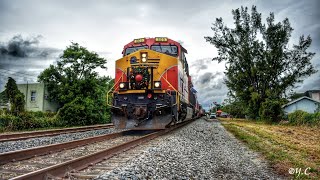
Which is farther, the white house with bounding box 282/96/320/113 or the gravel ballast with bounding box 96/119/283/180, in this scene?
the white house with bounding box 282/96/320/113

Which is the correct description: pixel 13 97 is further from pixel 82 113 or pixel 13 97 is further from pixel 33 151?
pixel 33 151

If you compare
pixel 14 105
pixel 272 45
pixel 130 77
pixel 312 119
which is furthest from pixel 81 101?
pixel 272 45

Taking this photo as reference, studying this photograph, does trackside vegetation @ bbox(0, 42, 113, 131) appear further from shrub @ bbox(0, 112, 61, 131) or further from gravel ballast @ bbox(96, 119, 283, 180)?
gravel ballast @ bbox(96, 119, 283, 180)

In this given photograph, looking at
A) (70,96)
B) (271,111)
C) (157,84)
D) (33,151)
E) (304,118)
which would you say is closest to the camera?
(33,151)

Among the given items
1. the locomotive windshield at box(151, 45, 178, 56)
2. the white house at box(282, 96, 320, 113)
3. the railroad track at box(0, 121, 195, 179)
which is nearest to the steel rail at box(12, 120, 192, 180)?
the railroad track at box(0, 121, 195, 179)

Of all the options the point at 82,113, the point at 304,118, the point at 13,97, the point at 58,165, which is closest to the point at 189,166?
the point at 58,165

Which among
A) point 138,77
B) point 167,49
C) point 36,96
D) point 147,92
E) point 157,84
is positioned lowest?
point 147,92

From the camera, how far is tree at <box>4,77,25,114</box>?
16312 millimetres

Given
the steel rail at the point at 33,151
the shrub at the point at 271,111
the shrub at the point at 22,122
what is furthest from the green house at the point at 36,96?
the steel rail at the point at 33,151

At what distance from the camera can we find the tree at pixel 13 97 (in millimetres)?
16312

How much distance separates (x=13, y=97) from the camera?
16.5m

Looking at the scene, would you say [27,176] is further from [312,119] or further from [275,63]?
[275,63]

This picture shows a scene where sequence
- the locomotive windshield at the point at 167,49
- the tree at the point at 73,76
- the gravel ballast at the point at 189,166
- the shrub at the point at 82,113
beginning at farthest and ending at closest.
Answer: the tree at the point at 73,76 → the shrub at the point at 82,113 → the locomotive windshield at the point at 167,49 → the gravel ballast at the point at 189,166

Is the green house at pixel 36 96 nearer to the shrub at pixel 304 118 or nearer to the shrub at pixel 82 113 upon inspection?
the shrub at pixel 82 113
